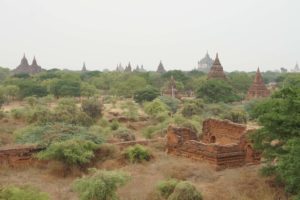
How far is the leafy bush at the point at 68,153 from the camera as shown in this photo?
1556 centimetres

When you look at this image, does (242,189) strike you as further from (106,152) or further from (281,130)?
(106,152)

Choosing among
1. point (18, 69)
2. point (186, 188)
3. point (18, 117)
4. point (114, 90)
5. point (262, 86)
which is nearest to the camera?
point (186, 188)

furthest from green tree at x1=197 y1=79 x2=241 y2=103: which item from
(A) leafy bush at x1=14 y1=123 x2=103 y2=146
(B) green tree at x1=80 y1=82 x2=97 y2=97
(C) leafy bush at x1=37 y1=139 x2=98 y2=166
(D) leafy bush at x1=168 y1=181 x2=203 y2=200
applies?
(D) leafy bush at x1=168 y1=181 x2=203 y2=200

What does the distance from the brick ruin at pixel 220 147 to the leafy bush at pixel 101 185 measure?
551cm

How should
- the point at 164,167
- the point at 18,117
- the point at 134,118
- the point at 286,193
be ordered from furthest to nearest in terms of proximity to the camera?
1. the point at 134,118
2. the point at 18,117
3. the point at 164,167
4. the point at 286,193

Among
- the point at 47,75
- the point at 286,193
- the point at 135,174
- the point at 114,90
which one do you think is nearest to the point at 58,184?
the point at 135,174

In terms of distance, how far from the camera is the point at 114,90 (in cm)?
5803

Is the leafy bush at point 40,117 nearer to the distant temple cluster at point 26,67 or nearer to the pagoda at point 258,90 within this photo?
the pagoda at point 258,90

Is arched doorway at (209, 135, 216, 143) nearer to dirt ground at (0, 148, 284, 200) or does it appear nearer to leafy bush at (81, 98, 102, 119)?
dirt ground at (0, 148, 284, 200)

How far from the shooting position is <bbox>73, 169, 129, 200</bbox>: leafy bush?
10.6 metres

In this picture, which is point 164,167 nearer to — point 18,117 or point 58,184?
point 58,184

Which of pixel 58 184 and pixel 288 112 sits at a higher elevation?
pixel 288 112

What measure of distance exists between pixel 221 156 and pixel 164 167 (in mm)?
2188

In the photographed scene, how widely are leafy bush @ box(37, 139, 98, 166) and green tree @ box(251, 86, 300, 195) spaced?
21.1 ft
